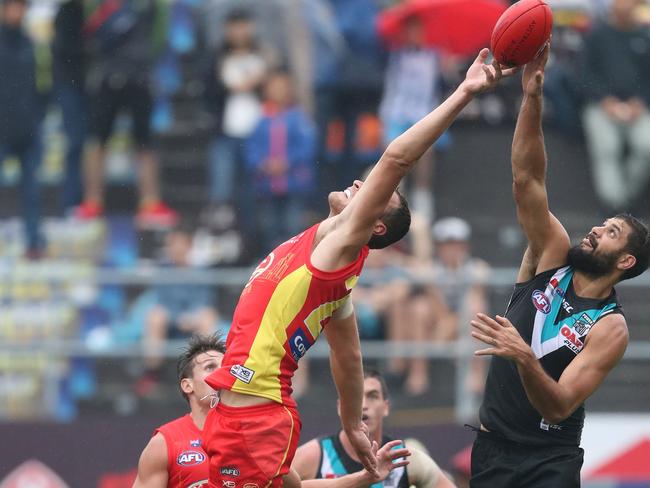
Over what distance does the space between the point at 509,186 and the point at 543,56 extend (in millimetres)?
7459

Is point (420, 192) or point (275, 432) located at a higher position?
point (420, 192)

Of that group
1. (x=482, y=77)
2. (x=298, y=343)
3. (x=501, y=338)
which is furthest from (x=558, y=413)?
(x=482, y=77)

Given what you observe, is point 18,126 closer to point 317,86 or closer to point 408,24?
point 317,86

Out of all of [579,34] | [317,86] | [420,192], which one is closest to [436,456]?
[420,192]

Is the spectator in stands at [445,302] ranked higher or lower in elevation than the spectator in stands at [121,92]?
lower

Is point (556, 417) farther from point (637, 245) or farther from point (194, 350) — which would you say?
point (194, 350)

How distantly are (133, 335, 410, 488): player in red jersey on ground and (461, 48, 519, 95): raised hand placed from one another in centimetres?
184

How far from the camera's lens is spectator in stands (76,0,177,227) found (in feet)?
42.1

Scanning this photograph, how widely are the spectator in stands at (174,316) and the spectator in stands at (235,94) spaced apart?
1.33 meters

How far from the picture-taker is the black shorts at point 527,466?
21.0 feet

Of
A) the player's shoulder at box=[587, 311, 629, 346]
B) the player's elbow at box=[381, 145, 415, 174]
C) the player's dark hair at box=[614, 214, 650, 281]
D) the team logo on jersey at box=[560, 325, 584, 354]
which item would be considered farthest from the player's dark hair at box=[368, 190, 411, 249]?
the player's dark hair at box=[614, 214, 650, 281]

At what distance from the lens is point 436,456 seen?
10805mm

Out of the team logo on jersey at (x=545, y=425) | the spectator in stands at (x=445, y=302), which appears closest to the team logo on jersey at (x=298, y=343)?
the team logo on jersey at (x=545, y=425)

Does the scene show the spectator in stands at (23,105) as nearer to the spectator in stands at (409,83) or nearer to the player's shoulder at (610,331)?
the spectator in stands at (409,83)
